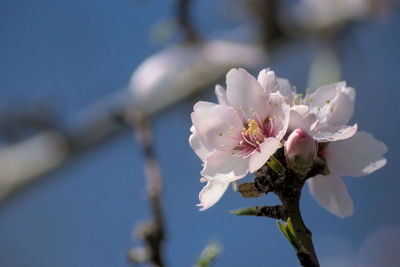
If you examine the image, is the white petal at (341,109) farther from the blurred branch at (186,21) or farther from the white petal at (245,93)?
the blurred branch at (186,21)

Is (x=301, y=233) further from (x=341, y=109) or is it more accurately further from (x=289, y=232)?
(x=341, y=109)

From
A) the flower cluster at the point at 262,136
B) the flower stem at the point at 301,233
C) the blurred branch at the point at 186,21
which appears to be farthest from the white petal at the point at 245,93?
the blurred branch at the point at 186,21

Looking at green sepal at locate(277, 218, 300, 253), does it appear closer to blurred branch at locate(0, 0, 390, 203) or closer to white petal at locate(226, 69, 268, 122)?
white petal at locate(226, 69, 268, 122)

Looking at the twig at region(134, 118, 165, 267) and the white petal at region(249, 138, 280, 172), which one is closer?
the white petal at region(249, 138, 280, 172)

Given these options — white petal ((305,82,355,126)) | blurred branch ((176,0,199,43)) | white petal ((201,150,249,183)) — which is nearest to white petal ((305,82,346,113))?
white petal ((305,82,355,126))


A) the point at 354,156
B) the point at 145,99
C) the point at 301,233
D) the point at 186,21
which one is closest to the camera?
the point at 301,233

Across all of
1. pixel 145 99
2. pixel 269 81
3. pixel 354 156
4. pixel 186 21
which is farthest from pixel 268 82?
pixel 145 99
